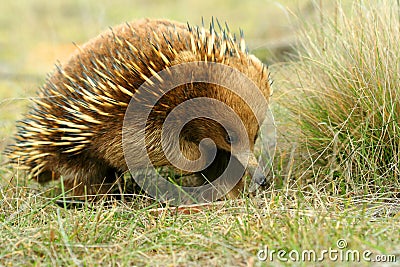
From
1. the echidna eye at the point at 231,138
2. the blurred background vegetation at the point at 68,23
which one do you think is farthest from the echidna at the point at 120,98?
the blurred background vegetation at the point at 68,23

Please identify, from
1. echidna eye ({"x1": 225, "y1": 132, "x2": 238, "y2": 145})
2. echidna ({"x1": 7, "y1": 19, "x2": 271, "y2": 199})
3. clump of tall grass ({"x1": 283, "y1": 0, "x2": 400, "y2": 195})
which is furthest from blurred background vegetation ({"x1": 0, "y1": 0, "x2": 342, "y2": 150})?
echidna eye ({"x1": 225, "y1": 132, "x2": 238, "y2": 145})

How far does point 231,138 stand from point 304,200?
1.76 ft

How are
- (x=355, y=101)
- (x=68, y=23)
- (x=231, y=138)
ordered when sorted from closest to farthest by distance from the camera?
(x=231, y=138) < (x=355, y=101) < (x=68, y=23)

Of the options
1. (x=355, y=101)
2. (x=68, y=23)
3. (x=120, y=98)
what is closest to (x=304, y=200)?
(x=355, y=101)

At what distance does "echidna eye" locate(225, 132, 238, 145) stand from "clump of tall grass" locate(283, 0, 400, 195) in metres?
0.44

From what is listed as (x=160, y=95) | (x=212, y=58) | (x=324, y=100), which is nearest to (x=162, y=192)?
(x=160, y=95)

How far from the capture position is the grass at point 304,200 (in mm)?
2238

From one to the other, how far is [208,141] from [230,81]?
0.44 meters

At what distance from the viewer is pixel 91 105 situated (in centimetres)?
303

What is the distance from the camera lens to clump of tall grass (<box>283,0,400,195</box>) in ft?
9.85

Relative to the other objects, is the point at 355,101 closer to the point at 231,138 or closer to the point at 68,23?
the point at 231,138

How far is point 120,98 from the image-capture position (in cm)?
304

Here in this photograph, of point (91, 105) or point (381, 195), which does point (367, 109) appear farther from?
point (91, 105)

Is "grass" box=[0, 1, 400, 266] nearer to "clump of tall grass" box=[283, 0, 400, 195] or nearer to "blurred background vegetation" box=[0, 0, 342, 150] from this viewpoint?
"clump of tall grass" box=[283, 0, 400, 195]
